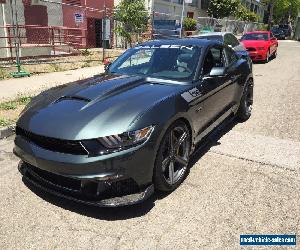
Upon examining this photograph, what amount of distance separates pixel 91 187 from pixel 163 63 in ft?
7.45

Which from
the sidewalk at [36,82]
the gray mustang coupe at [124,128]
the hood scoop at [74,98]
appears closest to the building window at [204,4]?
the sidewalk at [36,82]

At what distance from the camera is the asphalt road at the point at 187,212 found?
3176mm

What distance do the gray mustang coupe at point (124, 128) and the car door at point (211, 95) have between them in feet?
0.05

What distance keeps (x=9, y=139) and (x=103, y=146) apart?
10.9 ft

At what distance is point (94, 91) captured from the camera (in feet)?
13.4

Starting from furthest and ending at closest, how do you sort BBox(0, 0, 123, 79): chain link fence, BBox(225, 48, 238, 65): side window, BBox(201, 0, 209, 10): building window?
1. BBox(201, 0, 209, 10): building window
2. BBox(0, 0, 123, 79): chain link fence
3. BBox(225, 48, 238, 65): side window

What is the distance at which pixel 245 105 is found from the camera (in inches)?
260

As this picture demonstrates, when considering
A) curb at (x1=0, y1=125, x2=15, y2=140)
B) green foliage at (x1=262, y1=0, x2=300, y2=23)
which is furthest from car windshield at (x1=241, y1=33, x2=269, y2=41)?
green foliage at (x1=262, y1=0, x2=300, y2=23)

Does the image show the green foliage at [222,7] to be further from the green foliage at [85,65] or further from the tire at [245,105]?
the tire at [245,105]

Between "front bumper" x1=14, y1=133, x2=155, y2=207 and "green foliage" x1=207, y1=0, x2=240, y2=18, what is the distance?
39725mm

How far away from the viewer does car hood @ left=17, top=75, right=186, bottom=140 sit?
3.30 m

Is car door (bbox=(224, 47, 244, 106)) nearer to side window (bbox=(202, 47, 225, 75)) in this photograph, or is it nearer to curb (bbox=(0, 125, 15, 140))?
side window (bbox=(202, 47, 225, 75))

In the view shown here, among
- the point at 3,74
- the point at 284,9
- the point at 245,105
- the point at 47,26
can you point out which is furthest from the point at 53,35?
the point at 284,9

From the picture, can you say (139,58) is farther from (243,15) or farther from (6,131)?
(243,15)
